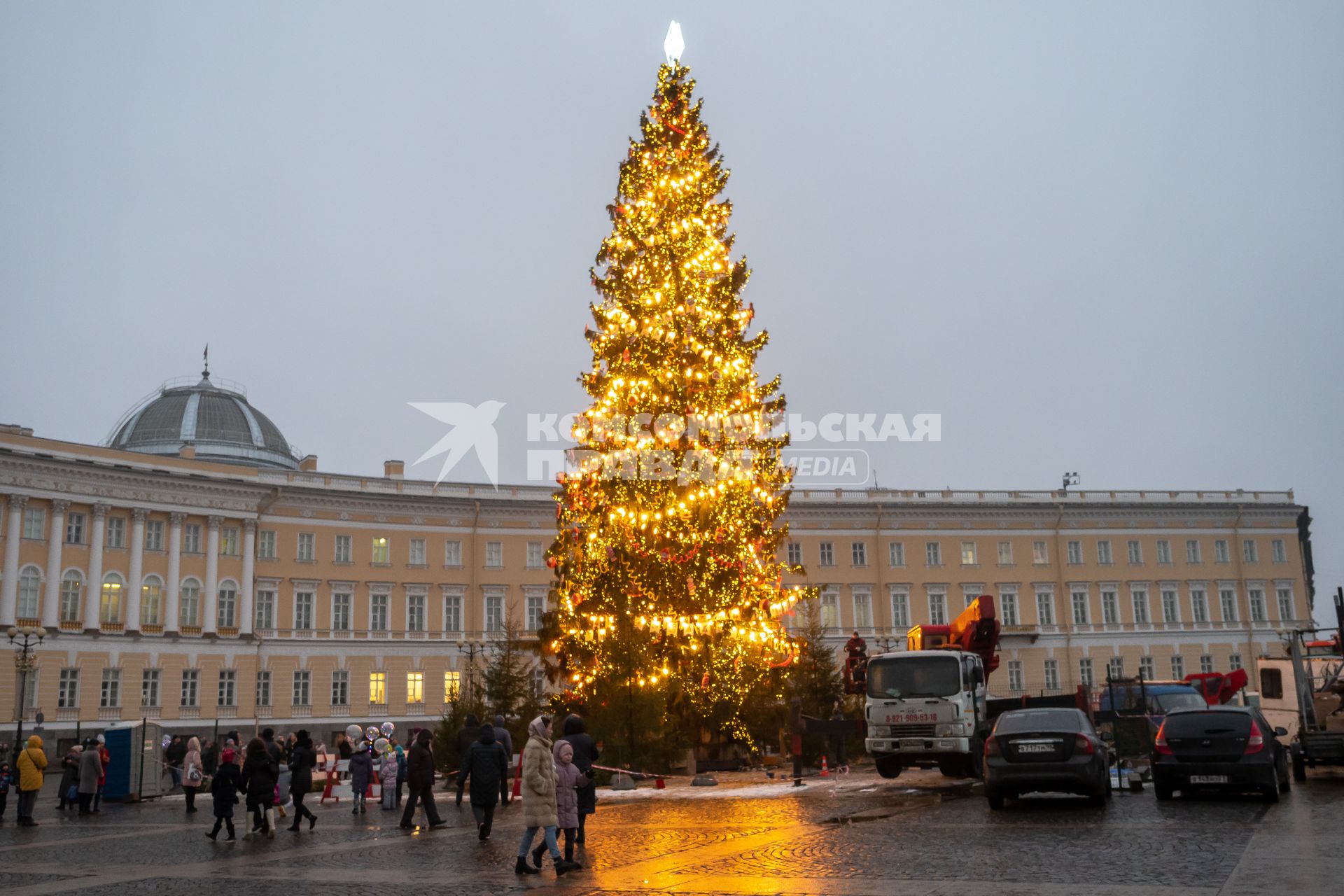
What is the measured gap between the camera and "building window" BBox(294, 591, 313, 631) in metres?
64.4

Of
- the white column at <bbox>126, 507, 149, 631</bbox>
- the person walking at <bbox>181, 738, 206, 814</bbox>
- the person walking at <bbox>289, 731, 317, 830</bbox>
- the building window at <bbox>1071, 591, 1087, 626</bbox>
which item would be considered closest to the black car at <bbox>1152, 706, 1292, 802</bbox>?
the person walking at <bbox>289, 731, 317, 830</bbox>

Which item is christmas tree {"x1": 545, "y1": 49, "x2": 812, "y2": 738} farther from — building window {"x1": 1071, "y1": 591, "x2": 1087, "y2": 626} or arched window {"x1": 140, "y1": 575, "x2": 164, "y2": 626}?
building window {"x1": 1071, "y1": 591, "x2": 1087, "y2": 626}

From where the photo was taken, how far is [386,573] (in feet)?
218

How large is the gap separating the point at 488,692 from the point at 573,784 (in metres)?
20.4

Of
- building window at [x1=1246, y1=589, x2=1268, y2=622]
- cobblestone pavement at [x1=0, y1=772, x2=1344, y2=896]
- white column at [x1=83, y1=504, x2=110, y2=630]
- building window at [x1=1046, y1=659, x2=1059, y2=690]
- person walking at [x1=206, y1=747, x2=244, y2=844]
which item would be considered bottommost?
cobblestone pavement at [x1=0, y1=772, x2=1344, y2=896]

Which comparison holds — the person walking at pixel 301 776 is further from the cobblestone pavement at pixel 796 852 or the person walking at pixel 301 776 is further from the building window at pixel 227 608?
the building window at pixel 227 608

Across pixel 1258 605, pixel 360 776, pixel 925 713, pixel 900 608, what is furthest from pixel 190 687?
pixel 1258 605

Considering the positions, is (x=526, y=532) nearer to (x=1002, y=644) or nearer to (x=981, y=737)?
(x=1002, y=644)

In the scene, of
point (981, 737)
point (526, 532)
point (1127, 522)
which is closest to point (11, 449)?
point (526, 532)

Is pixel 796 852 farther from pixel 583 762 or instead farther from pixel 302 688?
pixel 302 688

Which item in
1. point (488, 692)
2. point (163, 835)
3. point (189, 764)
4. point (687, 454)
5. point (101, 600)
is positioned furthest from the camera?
point (101, 600)

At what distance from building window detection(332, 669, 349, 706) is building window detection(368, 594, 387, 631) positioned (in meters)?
2.89

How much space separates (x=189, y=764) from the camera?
25.6 meters

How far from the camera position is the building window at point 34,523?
2203 inches
